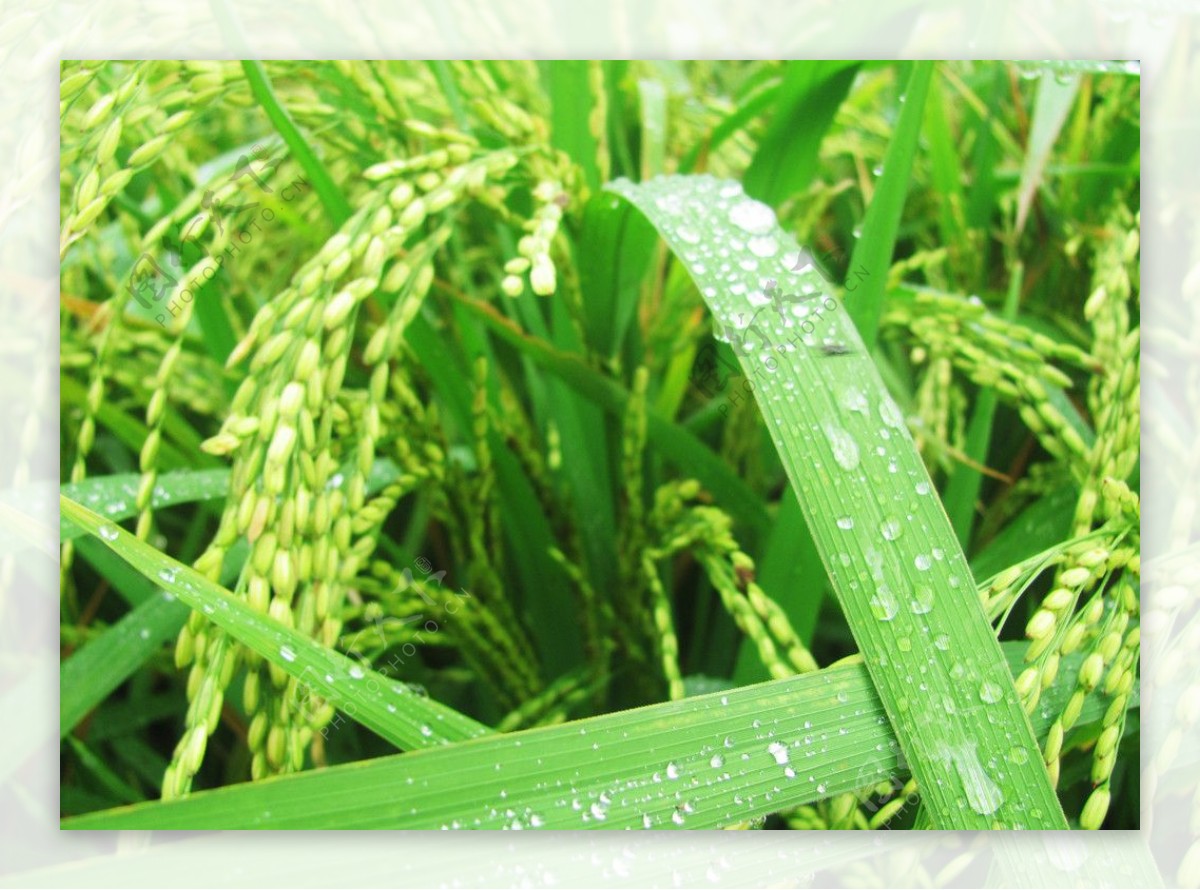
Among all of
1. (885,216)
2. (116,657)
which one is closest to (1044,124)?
(885,216)

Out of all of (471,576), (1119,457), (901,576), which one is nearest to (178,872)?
(471,576)

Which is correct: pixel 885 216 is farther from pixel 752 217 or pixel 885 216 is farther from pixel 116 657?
pixel 116 657

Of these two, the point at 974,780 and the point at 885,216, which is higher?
the point at 885,216

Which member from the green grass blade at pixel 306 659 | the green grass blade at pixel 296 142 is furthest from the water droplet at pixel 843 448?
the green grass blade at pixel 296 142

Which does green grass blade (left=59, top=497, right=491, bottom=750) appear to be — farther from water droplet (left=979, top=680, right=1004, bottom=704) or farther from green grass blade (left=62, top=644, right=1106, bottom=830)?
water droplet (left=979, top=680, right=1004, bottom=704)

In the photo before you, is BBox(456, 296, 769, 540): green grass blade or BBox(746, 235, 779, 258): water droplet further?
BBox(456, 296, 769, 540): green grass blade

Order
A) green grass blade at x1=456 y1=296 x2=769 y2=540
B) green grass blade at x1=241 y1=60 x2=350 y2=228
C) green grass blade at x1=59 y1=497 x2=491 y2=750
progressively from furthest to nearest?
1. green grass blade at x1=456 y1=296 x2=769 y2=540
2. green grass blade at x1=241 y1=60 x2=350 y2=228
3. green grass blade at x1=59 y1=497 x2=491 y2=750

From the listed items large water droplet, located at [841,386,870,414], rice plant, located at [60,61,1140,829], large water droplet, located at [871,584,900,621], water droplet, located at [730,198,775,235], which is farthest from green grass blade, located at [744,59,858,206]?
large water droplet, located at [871,584,900,621]
